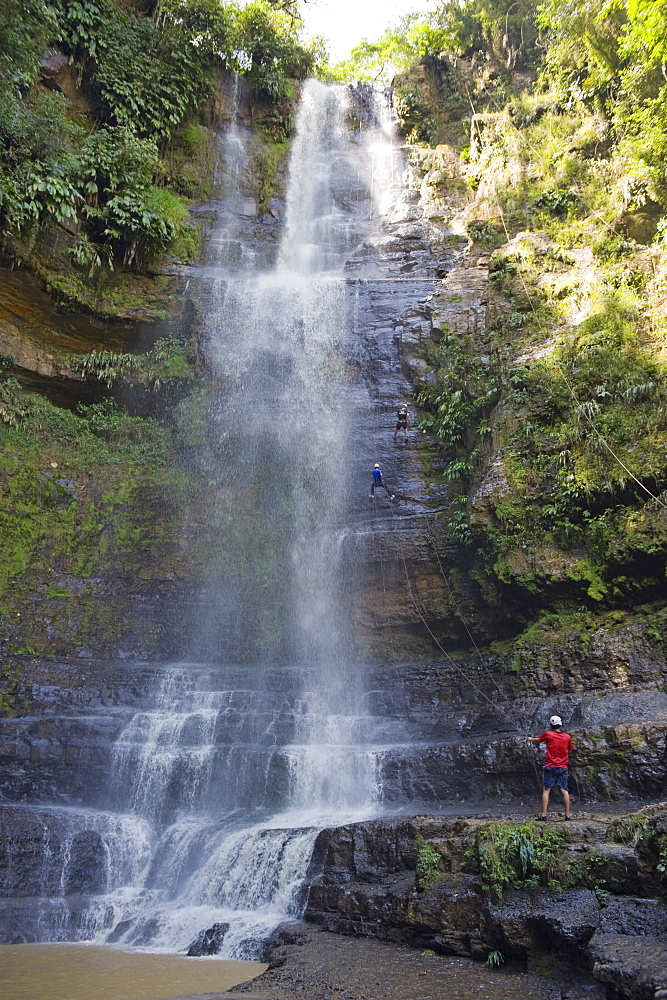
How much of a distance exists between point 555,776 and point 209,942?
4.61 m

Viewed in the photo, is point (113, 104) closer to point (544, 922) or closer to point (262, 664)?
point (262, 664)

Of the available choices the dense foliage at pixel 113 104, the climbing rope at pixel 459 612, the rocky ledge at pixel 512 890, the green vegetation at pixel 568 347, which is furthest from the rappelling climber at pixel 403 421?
the rocky ledge at pixel 512 890

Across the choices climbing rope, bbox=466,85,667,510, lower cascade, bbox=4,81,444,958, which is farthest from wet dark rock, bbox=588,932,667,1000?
climbing rope, bbox=466,85,667,510

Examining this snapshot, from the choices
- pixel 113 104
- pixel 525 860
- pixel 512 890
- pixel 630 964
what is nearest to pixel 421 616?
pixel 525 860

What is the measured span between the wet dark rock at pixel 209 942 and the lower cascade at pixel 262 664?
0.02m

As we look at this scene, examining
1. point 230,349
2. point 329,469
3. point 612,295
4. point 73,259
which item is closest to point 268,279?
point 230,349

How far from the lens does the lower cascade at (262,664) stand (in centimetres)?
916

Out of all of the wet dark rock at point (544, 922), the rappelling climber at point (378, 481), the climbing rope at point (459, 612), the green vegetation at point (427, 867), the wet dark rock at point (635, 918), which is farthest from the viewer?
the rappelling climber at point (378, 481)

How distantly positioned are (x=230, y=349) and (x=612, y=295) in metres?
10.1

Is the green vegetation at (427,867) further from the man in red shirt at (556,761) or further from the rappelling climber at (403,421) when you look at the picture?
the rappelling climber at (403,421)

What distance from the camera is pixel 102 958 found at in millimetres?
7758

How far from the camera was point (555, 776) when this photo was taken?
306 inches

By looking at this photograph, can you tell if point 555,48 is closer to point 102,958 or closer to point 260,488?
point 260,488

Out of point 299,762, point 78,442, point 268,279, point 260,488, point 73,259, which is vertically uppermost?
point 268,279
